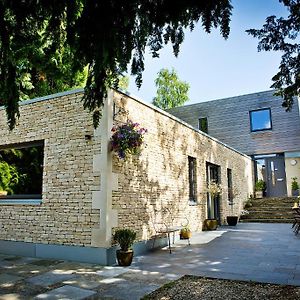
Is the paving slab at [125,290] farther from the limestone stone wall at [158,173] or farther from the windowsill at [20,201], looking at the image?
the windowsill at [20,201]

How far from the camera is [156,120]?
8062 mm

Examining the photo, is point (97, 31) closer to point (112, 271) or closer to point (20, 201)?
point (112, 271)

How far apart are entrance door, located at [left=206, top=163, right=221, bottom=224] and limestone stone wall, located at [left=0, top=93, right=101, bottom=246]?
20.4 feet

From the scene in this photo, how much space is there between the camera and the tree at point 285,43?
3239 millimetres

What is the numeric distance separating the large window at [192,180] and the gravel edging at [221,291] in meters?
5.67

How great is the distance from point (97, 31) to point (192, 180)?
8215 millimetres

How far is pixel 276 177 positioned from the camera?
708 inches

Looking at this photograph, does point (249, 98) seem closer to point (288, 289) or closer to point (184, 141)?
point (184, 141)

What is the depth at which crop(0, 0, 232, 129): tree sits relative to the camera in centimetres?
241

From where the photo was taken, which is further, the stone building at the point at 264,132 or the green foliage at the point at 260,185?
the green foliage at the point at 260,185

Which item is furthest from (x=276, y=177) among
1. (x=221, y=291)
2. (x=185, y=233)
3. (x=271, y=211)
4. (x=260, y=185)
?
(x=221, y=291)

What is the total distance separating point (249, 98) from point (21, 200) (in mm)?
15462

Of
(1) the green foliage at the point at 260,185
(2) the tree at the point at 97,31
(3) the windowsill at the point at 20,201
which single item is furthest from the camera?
(1) the green foliage at the point at 260,185

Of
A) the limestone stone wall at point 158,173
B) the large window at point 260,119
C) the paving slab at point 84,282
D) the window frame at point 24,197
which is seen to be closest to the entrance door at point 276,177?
the large window at point 260,119
